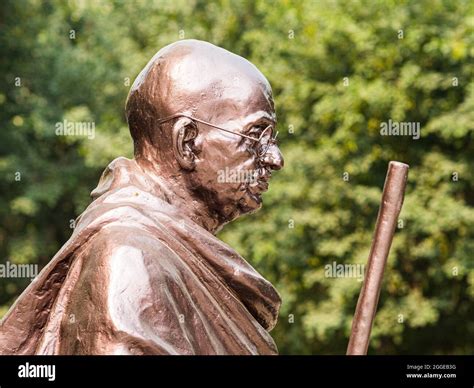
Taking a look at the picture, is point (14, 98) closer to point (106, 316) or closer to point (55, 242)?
point (55, 242)

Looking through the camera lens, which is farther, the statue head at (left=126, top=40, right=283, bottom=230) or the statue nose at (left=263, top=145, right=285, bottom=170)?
the statue nose at (left=263, top=145, right=285, bottom=170)

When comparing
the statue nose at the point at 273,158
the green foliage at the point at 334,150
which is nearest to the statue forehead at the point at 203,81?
the statue nose at the point at 273,158

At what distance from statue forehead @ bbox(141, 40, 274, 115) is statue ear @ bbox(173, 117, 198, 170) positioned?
0.06 meters

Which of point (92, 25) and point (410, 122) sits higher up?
point (92, 25)

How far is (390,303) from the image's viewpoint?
18.3 metres

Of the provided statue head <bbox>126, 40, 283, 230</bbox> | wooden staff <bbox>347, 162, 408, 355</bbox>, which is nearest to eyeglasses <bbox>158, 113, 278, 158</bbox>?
statue head <bbox>126, 40, 283, 230</bbox>

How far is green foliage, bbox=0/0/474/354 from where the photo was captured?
18.1m

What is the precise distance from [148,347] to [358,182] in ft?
49.3

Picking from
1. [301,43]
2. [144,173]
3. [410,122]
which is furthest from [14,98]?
[144,173]

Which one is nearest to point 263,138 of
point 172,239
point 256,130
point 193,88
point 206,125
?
point 256,130

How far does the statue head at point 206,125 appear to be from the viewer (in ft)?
15.4

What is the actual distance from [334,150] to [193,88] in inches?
549

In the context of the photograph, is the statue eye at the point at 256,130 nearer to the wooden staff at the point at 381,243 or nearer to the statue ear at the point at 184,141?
the statue ear at the point at 184,141

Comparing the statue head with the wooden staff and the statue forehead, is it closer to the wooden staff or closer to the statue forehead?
the statue forehead
